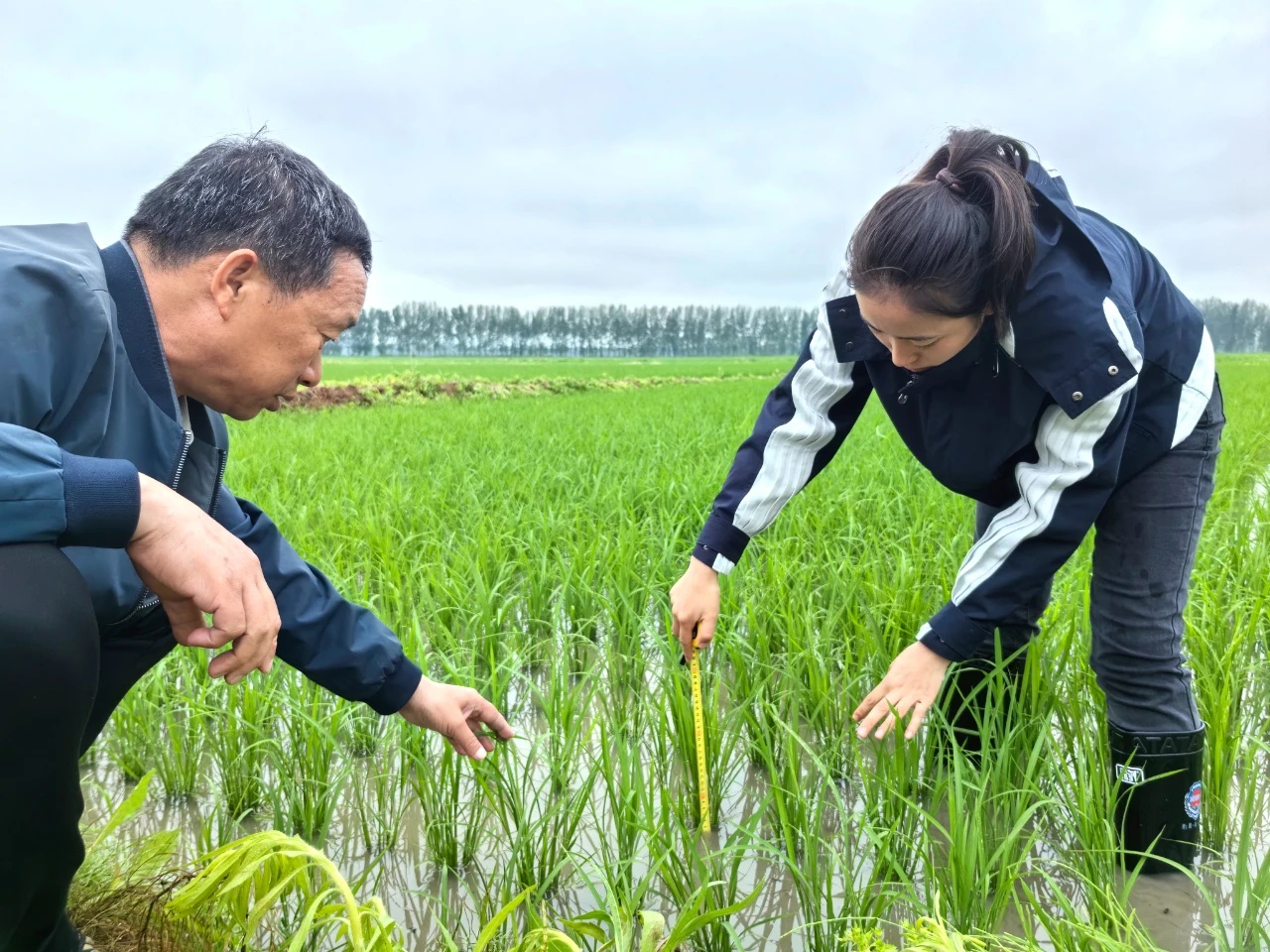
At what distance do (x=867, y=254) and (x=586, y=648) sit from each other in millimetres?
1607

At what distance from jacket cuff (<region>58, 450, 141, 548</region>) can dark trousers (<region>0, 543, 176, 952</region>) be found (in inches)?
1.8

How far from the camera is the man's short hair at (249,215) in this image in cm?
116

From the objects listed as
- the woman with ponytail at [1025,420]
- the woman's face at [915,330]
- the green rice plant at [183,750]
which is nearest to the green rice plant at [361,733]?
the green rice plant at [183,750]

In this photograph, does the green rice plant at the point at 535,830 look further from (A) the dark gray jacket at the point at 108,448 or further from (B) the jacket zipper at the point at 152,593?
(B) the jacket zipper at the point at 152,593

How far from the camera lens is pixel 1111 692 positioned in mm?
1602

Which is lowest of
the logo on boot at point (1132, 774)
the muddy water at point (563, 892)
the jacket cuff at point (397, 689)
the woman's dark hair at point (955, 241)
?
the muddy water at point (563, 892)

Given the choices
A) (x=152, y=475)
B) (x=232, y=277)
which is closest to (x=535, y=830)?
(x=152, y=475)

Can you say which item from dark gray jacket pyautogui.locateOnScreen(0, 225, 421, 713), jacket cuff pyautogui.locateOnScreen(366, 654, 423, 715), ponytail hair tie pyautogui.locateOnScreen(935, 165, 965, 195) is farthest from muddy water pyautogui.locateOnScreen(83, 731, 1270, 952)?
ponytail hair tie pyautogui.locateOnScreen(935, 165, 965, 195)

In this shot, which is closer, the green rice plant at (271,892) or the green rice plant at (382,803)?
the green rice plant at (271,892)

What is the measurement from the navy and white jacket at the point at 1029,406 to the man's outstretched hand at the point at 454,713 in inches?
20.9

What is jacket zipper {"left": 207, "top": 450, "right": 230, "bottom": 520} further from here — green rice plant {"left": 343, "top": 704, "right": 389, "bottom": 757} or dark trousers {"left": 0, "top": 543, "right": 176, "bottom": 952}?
green rice plant {"left": 343, "top": 704, "right": 389, "bottom": 757}

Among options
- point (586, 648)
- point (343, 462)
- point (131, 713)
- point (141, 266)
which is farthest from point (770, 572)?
point (343, 462)

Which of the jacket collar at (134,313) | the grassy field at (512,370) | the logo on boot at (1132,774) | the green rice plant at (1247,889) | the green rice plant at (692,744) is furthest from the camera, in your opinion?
the grassy field at (512,370)

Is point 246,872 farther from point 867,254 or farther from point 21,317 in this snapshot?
point 867,254
